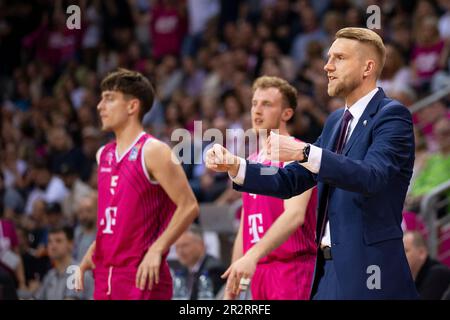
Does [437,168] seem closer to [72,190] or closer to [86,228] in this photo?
[86,228]

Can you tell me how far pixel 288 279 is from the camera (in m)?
5.69

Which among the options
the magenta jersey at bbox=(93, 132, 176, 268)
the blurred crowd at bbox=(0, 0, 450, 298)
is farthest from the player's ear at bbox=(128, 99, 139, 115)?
the blurred crowd at bbox=(0, 0, 450, 298)

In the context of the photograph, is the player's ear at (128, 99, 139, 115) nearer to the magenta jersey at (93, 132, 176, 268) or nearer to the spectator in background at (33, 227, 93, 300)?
the magenta jersey at (93, 132, 176, 268)

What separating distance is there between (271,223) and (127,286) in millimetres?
976

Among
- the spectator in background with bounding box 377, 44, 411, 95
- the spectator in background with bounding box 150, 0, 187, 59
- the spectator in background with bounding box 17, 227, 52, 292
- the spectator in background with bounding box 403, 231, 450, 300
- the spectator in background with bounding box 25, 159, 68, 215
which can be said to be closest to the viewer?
the spectator in background with bounding box 403, 231, 450, 300

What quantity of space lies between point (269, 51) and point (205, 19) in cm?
232

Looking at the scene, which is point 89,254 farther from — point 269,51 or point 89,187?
point 269,51

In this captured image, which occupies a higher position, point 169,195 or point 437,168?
point 437,168

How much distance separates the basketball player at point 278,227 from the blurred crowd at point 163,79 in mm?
2424

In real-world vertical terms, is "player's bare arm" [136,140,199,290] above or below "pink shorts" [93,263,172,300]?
above

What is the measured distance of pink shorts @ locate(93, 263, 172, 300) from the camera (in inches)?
221

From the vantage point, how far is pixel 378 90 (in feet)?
14.2

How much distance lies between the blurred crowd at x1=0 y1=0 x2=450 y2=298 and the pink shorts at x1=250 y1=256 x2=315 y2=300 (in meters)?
2.47

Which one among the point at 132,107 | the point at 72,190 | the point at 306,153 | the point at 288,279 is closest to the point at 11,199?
the point at 72,190
